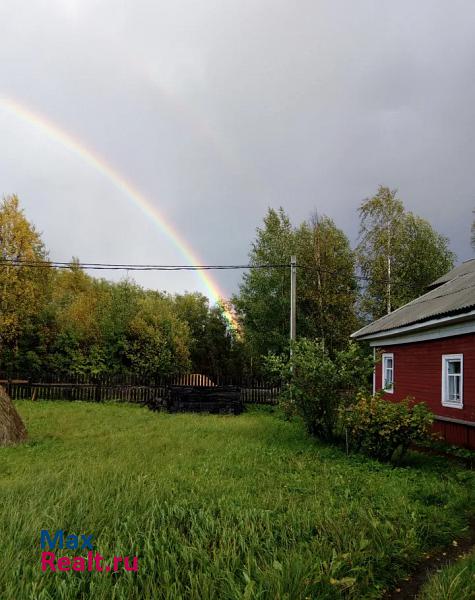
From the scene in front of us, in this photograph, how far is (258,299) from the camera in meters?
22.7

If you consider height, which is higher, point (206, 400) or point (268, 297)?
point (268, 297)

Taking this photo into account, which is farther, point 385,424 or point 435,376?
point 435,376

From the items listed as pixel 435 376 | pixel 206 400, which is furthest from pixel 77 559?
pixel 206 400

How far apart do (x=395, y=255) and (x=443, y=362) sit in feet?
52.6

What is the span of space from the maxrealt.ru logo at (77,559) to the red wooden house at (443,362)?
6.22 metres

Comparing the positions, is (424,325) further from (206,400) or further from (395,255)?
(395,255)

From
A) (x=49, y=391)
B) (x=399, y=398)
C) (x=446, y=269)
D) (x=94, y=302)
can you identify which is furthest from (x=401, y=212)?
(x=49, y=391)

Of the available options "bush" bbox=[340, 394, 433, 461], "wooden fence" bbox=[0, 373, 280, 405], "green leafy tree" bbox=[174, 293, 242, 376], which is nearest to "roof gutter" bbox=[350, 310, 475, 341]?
"bush" bbox=[340, 394, 433, 461]

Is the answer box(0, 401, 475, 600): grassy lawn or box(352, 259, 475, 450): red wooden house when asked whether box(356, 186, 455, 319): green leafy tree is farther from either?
box(0, 401, 475, 600): grassy lawn

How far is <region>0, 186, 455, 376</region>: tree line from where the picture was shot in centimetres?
1984

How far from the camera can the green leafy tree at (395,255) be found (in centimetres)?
2375

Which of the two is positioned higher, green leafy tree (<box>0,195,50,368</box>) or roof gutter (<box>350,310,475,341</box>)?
green leafy tree (<box>0,195,50,368</box>)

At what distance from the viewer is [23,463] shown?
6355 mm

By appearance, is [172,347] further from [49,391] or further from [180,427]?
[180,427]
